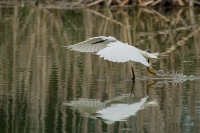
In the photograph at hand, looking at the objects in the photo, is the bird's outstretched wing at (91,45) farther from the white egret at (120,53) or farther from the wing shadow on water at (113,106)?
the wing shadow on water at (113,106)

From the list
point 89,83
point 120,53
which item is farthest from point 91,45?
point 120,53

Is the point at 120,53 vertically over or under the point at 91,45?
under

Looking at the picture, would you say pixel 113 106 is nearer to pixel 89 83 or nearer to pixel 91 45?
pixel 89 83

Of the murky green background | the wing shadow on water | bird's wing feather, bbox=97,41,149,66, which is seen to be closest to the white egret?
bird's wing feather, bbox=97,41,149,66

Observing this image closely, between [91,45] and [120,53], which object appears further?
[91,45]

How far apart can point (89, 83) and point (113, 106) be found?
4.01 ft

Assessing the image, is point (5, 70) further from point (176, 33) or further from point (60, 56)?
point (176, 33)

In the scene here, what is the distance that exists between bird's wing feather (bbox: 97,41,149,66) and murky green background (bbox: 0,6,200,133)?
0.37 m

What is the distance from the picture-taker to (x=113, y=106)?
6055mm

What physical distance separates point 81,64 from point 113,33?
13.7ft

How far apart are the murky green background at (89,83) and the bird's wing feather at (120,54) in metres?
0.37

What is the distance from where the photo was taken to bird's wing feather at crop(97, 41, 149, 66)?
680cm

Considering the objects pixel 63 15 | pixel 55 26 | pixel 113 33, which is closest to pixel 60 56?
pixel 113 33

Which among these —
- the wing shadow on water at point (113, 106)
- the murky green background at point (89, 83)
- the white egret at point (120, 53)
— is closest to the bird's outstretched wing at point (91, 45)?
the white egret at point (120, 53)
